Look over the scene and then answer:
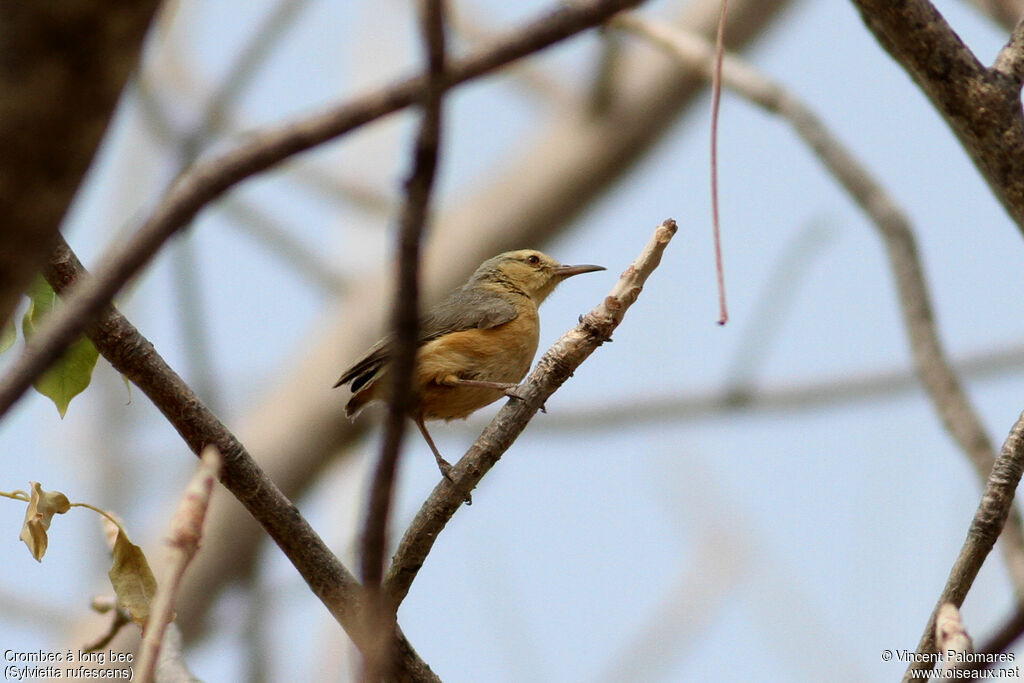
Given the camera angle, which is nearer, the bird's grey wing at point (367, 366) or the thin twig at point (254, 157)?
the thin twig at point (254, 157)

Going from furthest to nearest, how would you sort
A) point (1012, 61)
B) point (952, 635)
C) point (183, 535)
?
point (1012, 61)
point (952, 635)
point (183, 535)

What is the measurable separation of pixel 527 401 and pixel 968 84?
5.80 ft

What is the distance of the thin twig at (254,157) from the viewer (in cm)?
142

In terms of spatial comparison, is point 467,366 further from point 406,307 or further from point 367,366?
point 406,307

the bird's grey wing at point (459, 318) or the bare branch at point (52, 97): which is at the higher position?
the bare branch at point (52, 97)

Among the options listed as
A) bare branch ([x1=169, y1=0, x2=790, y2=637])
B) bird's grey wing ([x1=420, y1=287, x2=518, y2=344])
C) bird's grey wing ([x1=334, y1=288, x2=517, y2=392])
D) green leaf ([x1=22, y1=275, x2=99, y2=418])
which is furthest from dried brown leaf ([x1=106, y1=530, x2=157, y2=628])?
bare branch ([x1=169, y1=0, x2=790, y2=637])

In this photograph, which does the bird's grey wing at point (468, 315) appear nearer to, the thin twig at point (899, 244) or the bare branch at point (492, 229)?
the thin twig at point (899, 244)

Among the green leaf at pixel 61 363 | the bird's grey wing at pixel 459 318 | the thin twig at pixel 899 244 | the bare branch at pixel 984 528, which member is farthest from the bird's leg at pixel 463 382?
the bare branch at pixel 984 528

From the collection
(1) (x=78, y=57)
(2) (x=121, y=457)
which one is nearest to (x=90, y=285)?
(1) (x=78, y=57)

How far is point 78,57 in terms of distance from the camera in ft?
4.42

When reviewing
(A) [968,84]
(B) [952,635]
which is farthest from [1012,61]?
(B) [952,635]

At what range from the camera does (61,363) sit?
336 centimetres

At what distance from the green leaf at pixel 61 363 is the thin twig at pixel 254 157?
195 centimetres

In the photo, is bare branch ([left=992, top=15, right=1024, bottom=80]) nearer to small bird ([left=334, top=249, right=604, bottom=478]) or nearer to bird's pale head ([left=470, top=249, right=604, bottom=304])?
small bird ([left=334, top=249, right=604, bottom=478])
